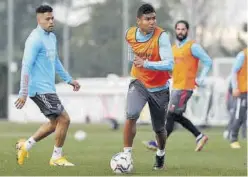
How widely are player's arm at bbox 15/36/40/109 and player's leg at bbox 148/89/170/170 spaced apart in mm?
1564

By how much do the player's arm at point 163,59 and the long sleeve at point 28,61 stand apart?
5.23 feet

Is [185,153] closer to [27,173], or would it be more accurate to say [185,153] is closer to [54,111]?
[54,111]

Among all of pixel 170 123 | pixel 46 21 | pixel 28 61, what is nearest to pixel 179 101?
pixel 170 123

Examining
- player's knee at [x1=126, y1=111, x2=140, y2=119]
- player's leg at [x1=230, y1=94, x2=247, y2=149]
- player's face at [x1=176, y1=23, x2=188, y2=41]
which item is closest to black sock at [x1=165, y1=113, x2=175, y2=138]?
player's face at [x1=176, y1=23, x2=188, y2=41]

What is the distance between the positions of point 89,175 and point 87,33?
135 feet

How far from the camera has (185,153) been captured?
15781mm

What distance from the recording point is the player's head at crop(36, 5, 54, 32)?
1258 cm

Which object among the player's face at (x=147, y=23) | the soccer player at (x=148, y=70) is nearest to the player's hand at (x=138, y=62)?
the soccer player at (x=148, y=70)

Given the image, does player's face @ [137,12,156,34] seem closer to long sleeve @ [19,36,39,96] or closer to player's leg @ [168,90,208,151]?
long sleeve @ [19,36,39,96]

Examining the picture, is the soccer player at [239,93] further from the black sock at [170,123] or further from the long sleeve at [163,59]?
the long sleeve at [163,59]

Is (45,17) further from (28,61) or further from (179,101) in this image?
(179,101)

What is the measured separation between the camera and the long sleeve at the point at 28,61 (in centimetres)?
1218

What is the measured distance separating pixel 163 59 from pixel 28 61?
1.80 meters

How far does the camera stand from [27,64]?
12352 mm
